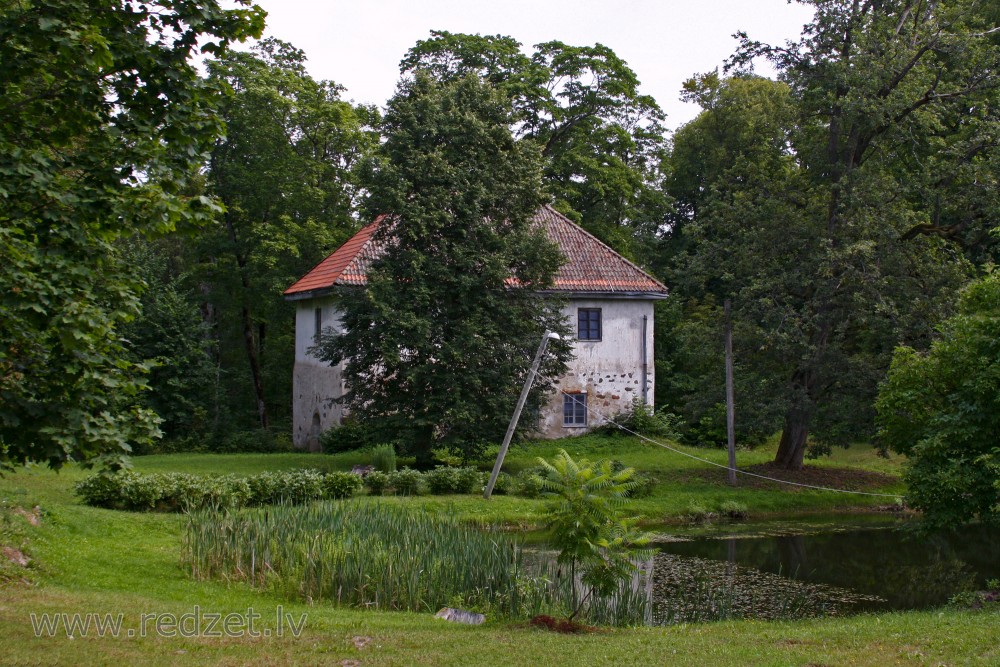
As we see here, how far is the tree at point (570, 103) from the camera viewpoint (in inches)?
1479

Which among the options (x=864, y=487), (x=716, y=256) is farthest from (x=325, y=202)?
(x=864, y=487)

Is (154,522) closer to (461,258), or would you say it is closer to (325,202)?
(461,258)

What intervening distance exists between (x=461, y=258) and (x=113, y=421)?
1707cm

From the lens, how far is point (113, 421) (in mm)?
7895

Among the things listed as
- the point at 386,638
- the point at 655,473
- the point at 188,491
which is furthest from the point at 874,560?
the point at 188,491

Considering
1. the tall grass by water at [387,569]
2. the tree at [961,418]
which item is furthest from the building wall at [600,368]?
the tall grass by water at [387,569]

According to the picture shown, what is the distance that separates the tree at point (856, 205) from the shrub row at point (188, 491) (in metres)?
13.3

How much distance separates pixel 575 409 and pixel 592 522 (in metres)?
22.6

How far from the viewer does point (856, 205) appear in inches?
982

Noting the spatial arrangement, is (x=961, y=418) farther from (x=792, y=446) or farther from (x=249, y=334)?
(x=249, y=334)

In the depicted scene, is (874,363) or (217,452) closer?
(874,363)

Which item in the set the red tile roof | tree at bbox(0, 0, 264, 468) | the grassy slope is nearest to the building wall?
the red tile roof

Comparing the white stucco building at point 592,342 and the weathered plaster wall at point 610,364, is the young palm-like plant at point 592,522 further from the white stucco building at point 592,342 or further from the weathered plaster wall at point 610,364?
the weathered plaster wall at point 610,364

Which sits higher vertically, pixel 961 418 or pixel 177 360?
pixel 177 360
